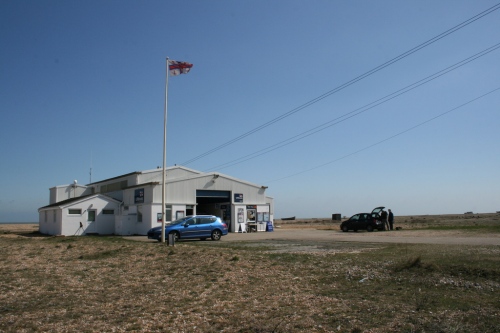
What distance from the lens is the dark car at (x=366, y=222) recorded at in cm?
3612

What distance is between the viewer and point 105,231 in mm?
38219

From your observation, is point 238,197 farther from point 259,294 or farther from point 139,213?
point 259,294

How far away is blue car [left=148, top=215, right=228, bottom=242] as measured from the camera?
26.2 metres

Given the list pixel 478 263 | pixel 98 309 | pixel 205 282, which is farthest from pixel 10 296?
pixel 478 263

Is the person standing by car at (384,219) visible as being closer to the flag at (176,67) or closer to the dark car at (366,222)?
the dark car at (366,222)

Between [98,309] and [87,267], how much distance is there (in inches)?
243

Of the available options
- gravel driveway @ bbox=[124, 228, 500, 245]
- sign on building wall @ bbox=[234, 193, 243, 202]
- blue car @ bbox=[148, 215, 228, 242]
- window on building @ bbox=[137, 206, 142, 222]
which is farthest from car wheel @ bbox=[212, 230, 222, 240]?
sign on building wall @ bbox=[234, 193, 243, 202]

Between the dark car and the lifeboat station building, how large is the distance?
926cm

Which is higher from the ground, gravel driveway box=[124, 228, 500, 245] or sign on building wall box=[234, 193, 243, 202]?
sign on building wall box=[234, 193, 243, 202]

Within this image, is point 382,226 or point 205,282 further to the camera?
point 382,226

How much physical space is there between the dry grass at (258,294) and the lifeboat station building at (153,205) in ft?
70.9

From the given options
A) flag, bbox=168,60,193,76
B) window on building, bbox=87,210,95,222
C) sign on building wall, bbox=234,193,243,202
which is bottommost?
window on building, bbox=87,210,95,222

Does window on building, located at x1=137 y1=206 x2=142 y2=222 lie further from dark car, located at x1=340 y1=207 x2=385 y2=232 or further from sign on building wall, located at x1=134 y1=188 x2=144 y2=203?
dark car, located at x1=340 y1=207 x2=385 y2=232

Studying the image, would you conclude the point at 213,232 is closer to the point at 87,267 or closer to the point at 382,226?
the point at 87,267
